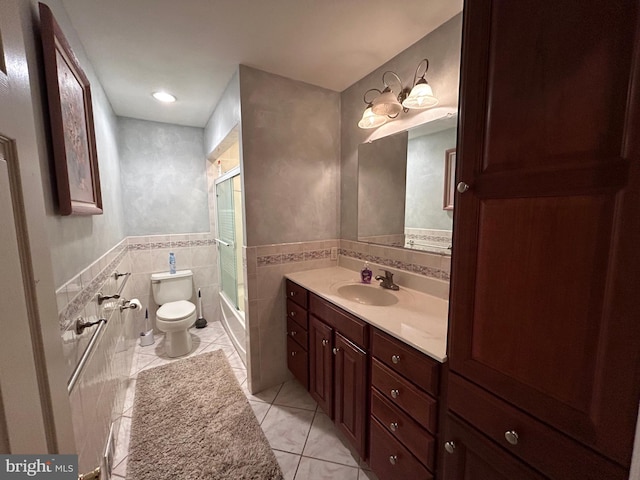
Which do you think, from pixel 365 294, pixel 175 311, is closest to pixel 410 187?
pixel 365 294

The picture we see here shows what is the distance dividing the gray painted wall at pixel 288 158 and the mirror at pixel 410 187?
1.01ft

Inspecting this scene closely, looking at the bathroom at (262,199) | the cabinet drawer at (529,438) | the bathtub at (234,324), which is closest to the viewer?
the cabinet drawer at (529,438)

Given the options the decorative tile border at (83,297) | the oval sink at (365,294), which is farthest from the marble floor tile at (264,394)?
the decorative tile border at (83,297)

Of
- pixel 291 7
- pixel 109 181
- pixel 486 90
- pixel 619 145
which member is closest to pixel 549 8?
pixel 486 90

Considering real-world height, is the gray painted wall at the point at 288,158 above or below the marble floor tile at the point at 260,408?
above

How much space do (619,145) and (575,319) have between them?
0.36 metres

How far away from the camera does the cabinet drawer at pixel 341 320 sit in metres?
1.22

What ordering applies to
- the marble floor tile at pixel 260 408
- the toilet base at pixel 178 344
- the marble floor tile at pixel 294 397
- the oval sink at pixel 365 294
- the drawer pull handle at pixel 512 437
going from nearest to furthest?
the drawer pull handle at pixel 512 437, the oval sink at pixel 365 294, the marble floor tile at pixel 260 408, the marble floor tile at pixel 294 397, the toilet base at pixel 178 344

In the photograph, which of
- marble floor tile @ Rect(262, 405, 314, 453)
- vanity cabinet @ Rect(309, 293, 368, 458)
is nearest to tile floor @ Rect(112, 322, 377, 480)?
marble floor tile @ Rect(262, 405, 314, 453)

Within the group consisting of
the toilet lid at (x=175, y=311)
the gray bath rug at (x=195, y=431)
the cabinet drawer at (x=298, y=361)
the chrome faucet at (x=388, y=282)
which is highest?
the chrome faucet at (x=388, y=282)

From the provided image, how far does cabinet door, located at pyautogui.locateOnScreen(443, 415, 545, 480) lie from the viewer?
68cm

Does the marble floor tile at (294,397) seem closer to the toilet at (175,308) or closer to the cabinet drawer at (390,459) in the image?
the cabinet drawer at (390,459)

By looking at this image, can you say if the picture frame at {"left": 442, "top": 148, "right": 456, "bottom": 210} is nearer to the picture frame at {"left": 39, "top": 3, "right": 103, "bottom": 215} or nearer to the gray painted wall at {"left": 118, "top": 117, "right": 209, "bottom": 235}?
the picture frame at {"left": 39, "top": 3, "right": 103, "bottom": 215}

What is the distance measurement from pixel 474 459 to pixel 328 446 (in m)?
1.01
